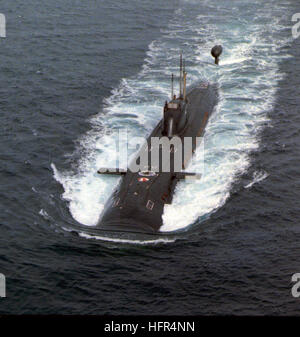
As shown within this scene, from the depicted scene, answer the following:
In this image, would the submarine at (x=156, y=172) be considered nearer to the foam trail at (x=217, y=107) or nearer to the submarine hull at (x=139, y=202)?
the submarine hull at (x=139, y=202)

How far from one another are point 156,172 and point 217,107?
20873 mm

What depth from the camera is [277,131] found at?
66.3 metres

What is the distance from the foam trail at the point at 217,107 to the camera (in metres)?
53.6

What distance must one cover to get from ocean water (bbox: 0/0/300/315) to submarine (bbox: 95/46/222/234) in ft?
3.62

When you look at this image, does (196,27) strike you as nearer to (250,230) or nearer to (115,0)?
(115,0)

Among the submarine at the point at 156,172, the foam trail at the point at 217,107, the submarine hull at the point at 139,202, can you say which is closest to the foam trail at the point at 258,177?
the foam trail at the point at 217,107

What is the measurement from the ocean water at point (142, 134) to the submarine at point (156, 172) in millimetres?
1103

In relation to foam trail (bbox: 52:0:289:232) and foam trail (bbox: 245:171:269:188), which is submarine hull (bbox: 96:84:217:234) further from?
foam trail (bbox: 245:171:269:188)

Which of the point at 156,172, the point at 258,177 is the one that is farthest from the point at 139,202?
the point at 258,177

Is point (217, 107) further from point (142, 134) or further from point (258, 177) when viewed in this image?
point (258, 177)

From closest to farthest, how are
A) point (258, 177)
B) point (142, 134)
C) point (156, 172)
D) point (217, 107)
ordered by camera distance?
point (156, 172) < point (258, 177) < point (142, 134) < point (217, 107)

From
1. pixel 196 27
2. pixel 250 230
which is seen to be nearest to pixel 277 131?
pixel 250 230

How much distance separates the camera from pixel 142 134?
66.5 m

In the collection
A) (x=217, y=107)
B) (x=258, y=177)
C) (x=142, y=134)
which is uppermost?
Result: (x=217, y=107)
